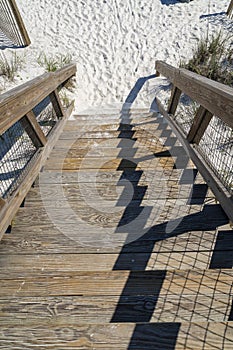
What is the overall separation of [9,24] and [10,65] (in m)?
→ 1.28

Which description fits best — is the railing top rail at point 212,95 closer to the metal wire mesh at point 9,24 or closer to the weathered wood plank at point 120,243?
the weathered wood plank at point 120,243

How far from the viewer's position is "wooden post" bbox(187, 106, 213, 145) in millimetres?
2066

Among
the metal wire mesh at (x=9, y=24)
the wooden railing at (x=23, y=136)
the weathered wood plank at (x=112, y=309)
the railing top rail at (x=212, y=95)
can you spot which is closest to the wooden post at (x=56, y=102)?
the wooden railing at (x=23, y=136)

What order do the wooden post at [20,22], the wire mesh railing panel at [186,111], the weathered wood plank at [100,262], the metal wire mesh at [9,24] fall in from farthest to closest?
the metal wire mesh at [9,24], the wooden post at [20,22], the wire mesh railing panel at [186,111], the weathered wood plank at [100,262]

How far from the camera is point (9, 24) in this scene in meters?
5.54

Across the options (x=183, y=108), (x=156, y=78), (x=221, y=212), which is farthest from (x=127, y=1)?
(x=221, y=212)

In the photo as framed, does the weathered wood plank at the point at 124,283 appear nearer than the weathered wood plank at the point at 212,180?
Yes

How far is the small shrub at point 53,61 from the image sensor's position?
198 inches

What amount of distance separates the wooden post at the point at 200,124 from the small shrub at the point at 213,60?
9.27ft

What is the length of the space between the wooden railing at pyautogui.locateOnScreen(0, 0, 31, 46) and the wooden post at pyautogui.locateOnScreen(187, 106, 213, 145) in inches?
188

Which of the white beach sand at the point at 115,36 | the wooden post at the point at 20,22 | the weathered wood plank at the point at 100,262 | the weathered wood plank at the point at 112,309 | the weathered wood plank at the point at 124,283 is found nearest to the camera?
the weathered wood plank at the point at 112,309

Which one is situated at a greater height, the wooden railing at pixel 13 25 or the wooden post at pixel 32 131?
the wooden railing at pixel 13 25

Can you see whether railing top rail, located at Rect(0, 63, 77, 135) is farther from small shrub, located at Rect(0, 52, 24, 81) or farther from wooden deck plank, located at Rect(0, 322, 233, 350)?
small shrub, located at Rect(0, 52, 24, 81)

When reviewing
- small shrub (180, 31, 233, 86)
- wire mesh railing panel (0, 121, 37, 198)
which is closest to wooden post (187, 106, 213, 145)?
wire mesh railing panel (0, 121, 37, 198)
